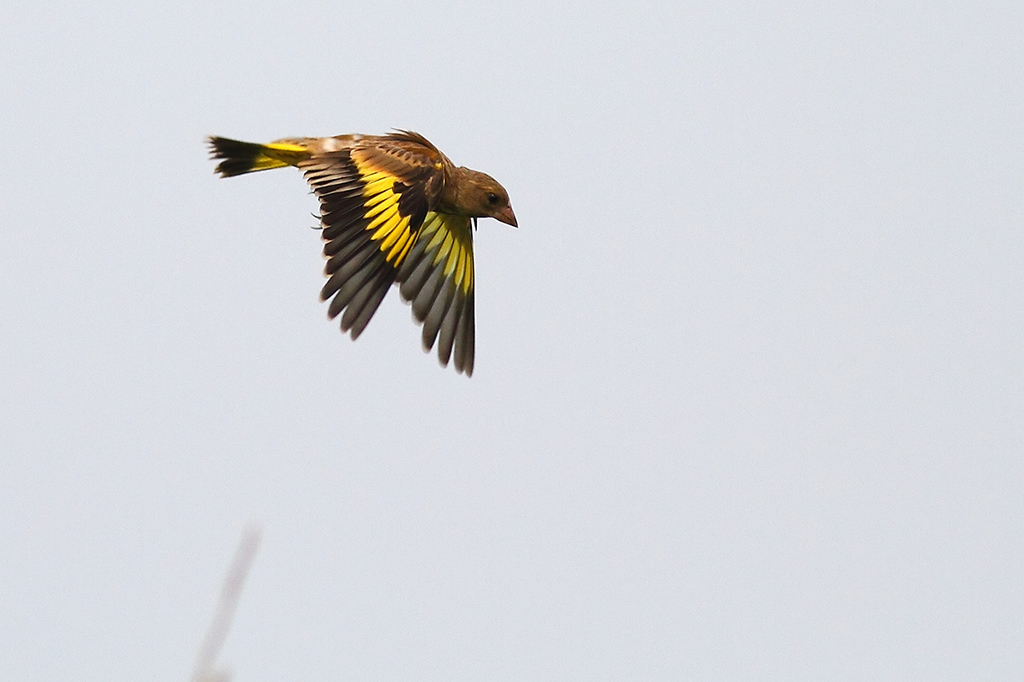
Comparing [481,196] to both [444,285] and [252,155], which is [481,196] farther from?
[252,155]

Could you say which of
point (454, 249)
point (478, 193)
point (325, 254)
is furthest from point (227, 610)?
point (454, 249)

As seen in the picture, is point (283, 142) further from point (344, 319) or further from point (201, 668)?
point (201, 668)

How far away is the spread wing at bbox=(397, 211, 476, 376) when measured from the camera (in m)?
8.86

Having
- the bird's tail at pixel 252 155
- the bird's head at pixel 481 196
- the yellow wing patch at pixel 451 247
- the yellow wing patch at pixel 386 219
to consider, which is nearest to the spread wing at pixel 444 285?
the yellow wing patch at pixel 451 247

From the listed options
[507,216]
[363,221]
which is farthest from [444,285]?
[363,221]

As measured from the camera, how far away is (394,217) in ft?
23.0

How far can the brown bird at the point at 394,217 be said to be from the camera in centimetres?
683

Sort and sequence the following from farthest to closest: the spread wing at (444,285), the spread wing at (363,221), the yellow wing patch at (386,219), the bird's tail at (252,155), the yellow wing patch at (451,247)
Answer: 1. the yellow wing patch at (451,247)
2. the spread wing at (444,285)
3. the bird's tail at (252,155)
4. the yellow wing patch at (386,219)
5. the spread wing at (363,221)

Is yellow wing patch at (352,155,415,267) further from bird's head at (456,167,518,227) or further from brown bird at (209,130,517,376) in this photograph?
bird's head at (456,167,518,227)

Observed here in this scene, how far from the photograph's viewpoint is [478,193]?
8.30 meters

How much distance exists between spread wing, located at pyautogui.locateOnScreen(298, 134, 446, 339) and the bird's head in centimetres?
85

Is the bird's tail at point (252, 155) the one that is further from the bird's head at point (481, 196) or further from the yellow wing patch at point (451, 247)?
the yellow wing patch at point (451, 247)

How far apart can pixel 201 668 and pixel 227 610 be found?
0.12m

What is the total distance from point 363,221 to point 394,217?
0.21 m
